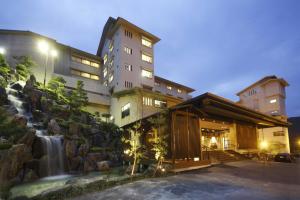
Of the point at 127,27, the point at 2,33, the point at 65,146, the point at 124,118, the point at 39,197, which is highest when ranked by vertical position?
the point at 127,27


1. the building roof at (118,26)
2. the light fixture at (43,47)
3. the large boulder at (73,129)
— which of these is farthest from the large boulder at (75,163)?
the building roof at (118,26)

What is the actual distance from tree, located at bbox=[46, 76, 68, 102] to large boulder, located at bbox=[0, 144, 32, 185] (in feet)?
40.6

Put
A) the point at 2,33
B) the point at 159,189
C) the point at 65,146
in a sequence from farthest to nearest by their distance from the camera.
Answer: the point at 2,33 < the point at 65,146 < the point at 159,189

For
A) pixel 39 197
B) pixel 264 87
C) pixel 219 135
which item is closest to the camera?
pixel 39 197

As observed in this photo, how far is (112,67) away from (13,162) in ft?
71.7

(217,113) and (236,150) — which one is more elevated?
(217,113)

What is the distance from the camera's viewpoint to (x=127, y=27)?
30.2 m

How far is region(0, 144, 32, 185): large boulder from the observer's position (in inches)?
403

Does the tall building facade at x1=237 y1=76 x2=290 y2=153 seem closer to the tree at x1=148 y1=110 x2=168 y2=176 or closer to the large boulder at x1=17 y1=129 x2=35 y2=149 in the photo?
the tree at x1=148 y1=110 x2=168 y2=176

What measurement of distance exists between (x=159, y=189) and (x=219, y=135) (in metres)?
17.9

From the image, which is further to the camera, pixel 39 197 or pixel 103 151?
pixel 103 151

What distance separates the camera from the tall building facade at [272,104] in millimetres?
33466

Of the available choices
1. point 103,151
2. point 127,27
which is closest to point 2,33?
point 127,27

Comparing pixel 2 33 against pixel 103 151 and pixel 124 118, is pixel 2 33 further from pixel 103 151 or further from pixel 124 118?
pixel 103 151
